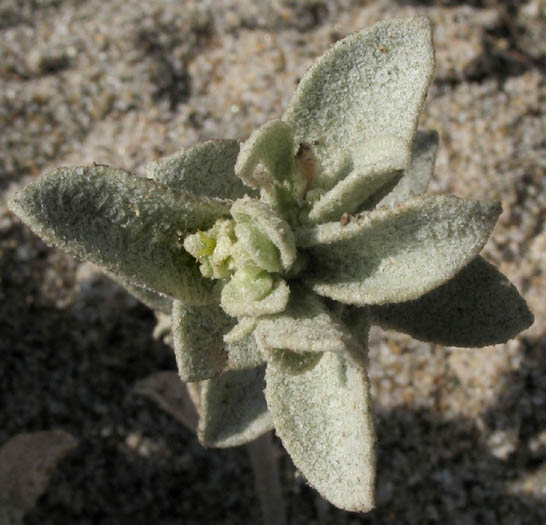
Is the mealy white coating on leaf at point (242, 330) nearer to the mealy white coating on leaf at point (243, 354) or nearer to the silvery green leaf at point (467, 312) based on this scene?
the mealy white coating on leaf at point (243, 354)

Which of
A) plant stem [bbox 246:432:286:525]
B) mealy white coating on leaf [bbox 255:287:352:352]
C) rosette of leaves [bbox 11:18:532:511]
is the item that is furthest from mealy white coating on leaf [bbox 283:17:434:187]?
plant stem [bbox 246:432:286:525]

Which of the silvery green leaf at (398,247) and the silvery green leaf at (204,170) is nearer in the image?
the silvery green leaf at (398,247)

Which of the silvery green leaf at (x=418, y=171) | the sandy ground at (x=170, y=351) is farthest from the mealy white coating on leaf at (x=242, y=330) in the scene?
the sandy ground at (x=170, y=351)

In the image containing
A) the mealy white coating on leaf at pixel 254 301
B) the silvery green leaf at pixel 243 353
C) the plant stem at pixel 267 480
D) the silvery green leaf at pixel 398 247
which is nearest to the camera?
the silvery green leaf at pixel 398 247

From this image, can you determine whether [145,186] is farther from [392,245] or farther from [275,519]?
[275,519]

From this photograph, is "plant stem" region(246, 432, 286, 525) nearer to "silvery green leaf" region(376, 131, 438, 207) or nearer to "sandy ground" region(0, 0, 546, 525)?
"sandy ground" region(0, 0, 546, 525)
